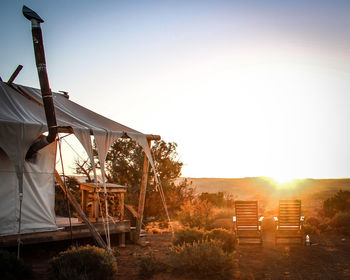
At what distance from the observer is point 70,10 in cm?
895

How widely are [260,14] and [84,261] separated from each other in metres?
7.69

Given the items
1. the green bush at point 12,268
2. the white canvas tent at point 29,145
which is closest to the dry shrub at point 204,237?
the white canvas tent at point 29,145

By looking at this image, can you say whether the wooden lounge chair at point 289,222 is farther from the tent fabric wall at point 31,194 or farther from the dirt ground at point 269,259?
the tent fabric wall at point 31,194

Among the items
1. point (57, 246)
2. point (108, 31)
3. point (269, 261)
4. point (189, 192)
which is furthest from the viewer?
point (189, 192)

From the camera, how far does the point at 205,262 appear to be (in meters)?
5.57

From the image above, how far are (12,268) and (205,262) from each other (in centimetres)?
280

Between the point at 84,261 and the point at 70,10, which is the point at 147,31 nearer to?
the point at 70,10

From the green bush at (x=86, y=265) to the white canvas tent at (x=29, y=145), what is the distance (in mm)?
1550

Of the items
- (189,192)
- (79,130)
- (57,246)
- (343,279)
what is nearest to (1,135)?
(79,130)

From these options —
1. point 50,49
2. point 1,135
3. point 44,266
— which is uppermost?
point 50,49

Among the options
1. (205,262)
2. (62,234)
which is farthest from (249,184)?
(205,262)

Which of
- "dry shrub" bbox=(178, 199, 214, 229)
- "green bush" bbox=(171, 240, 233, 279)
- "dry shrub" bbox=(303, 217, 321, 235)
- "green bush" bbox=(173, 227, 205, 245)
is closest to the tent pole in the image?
"green bush" bbox=(173, 227, 205, 245)

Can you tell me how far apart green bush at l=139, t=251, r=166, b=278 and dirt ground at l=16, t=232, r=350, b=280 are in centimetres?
12

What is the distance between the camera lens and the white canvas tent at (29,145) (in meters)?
6.04
